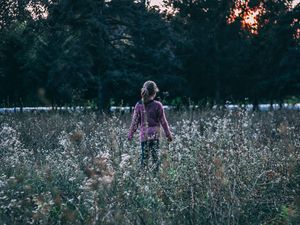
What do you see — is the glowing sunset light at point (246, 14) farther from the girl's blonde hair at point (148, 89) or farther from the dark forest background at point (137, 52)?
the girl's blonde hair at point (148, 89)

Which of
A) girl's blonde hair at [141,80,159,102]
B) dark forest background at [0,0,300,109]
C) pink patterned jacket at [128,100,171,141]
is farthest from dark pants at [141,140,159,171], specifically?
dark forest background at [0,0,300,109]

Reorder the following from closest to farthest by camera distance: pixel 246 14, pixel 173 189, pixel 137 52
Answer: pixel 173 189 < pixel 137 52 < pixel 246 14

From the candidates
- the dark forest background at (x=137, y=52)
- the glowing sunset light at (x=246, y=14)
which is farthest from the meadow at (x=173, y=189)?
the glowing sunset light at (x=246, y=14)

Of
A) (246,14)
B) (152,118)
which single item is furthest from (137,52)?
(246,14)

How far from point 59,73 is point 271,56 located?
16.4 metres

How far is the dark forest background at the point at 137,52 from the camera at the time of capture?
70.3 ft

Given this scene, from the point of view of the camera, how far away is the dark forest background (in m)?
21.4

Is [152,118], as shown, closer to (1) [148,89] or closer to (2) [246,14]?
(1) [148,89]

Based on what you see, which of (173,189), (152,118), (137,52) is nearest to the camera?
(173,189)

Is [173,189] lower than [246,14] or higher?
lower

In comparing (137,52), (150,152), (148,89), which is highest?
(137,52)

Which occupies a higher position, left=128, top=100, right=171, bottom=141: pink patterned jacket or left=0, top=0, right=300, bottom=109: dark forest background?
left=0, top=0, right=300, bottom=109: dark forest background

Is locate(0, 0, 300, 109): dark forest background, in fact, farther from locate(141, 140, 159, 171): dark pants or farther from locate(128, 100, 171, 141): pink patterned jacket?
locate(141, 140, 159, 171): dark pants

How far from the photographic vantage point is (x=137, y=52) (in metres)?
23.8
